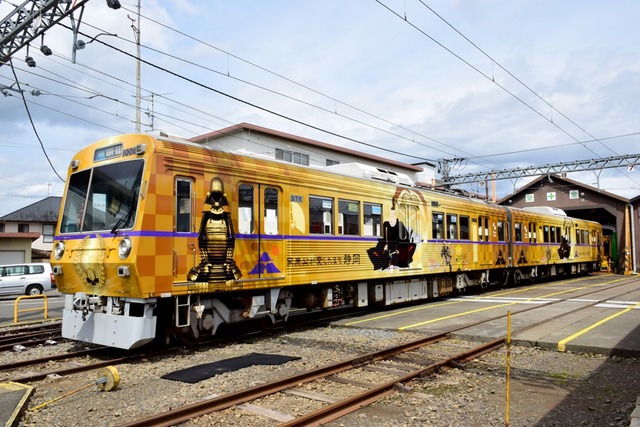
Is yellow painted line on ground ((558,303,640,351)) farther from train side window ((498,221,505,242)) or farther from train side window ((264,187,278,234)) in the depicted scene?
train side window ((498,221,505,242))

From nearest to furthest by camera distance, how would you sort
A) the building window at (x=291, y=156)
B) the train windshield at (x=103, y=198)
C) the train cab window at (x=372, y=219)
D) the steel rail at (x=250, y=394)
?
the steel rail at (x=250, y=394)
the train windshield at (x=103, y=198)
the train cab window at (x=372, y=219)
the building window at (x=291, y=156)

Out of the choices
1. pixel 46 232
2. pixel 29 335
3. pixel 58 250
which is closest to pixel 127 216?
pixel 58 250

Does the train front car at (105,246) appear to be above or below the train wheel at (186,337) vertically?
above

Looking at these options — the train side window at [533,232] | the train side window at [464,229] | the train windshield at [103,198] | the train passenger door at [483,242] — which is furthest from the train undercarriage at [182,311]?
the train side window at [533,232]

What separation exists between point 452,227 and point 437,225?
1.09m

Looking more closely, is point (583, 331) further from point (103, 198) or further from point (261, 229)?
point (103, 198)

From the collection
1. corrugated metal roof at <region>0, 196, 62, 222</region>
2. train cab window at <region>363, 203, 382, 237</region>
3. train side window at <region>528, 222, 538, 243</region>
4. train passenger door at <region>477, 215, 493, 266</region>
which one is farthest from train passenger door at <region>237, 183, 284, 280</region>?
corrugated metal roof at <region>0, 196, 62, 222</region>

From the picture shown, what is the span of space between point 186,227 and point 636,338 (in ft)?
26.2

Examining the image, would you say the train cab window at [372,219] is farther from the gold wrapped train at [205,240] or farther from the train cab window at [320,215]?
the train cab window at [320,215]

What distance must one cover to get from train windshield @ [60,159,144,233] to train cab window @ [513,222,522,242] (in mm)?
17213

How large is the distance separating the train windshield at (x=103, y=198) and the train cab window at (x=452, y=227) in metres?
10.8

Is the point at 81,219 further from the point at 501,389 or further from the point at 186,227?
the point at 501,389

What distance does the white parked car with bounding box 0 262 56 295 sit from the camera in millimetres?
22625

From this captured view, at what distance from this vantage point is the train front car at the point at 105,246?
7.89 m
